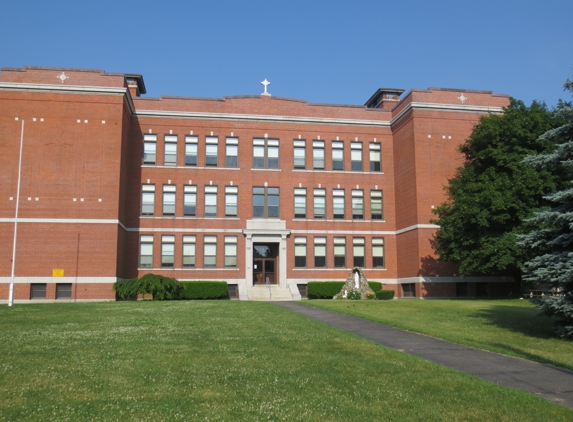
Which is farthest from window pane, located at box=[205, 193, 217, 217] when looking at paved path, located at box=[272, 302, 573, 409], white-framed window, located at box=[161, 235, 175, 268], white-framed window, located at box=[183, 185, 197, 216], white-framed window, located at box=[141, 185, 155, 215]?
paved path, located at box=[272, 302, 573, 409]

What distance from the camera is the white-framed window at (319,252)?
45406mm

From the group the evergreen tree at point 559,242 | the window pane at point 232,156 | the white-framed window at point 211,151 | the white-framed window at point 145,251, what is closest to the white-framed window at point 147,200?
the white-framed window at point 145,251

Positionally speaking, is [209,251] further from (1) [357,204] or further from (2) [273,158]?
(1) [357,204]

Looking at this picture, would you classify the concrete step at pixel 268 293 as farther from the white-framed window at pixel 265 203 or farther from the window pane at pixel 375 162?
the window pane at pixel 375 162

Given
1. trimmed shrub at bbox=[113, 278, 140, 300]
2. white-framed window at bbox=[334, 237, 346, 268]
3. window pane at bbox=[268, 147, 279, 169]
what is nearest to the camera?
trimmed shrub at bbox=[113, 278, 140, 300]

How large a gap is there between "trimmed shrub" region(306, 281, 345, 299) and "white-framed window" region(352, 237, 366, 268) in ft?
13.3

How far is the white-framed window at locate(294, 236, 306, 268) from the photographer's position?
45156 millimetres

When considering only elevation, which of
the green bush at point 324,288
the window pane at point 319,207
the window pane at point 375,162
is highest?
the window pane at point 375,162

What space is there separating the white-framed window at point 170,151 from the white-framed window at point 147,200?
2.43 meters

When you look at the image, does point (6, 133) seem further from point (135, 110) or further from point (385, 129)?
point (385, 129)

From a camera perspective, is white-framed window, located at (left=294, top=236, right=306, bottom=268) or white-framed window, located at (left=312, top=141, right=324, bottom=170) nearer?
white-framed window, located at (left=294, top=236, right=306, bottom=268)

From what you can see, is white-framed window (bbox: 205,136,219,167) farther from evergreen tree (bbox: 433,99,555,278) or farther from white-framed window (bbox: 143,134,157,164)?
evergreen tree (bbox: 433,99,555,278)

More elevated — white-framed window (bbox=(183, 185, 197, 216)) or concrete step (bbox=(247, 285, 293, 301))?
white-framed window (bbox=(183, 185, 197, 216))

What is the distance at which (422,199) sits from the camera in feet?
137
